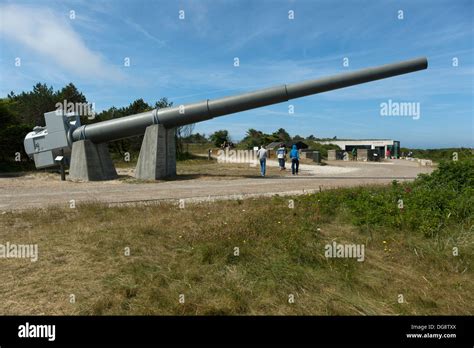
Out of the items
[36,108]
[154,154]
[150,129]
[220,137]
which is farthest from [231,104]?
[220,137]

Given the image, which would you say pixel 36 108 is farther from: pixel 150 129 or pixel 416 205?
pixel 416 205

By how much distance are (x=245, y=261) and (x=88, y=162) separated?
43.8ft

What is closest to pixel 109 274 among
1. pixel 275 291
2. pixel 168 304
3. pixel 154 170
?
pixel 168 304

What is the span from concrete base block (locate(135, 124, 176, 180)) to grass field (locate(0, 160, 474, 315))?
7.54 meters

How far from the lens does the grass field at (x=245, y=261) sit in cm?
337

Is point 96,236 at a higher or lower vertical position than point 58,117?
lower

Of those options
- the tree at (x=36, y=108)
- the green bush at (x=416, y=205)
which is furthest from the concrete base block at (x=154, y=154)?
the tree at (x=36, y=108)

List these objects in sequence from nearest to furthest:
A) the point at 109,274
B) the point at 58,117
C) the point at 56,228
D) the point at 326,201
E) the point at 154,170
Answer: the point at 109,274 → the point at 56,228 → the point at 326,201 → the point at 154,170 → the point at 58,117

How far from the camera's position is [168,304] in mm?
3270

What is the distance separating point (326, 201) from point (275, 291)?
15.0 ft

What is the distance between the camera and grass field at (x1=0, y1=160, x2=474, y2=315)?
3369 mm

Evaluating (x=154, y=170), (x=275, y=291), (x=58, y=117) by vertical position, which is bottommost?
(x=275, y=291)

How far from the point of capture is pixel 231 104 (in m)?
14.1

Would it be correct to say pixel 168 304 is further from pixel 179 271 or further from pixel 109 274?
pixel 109 274
